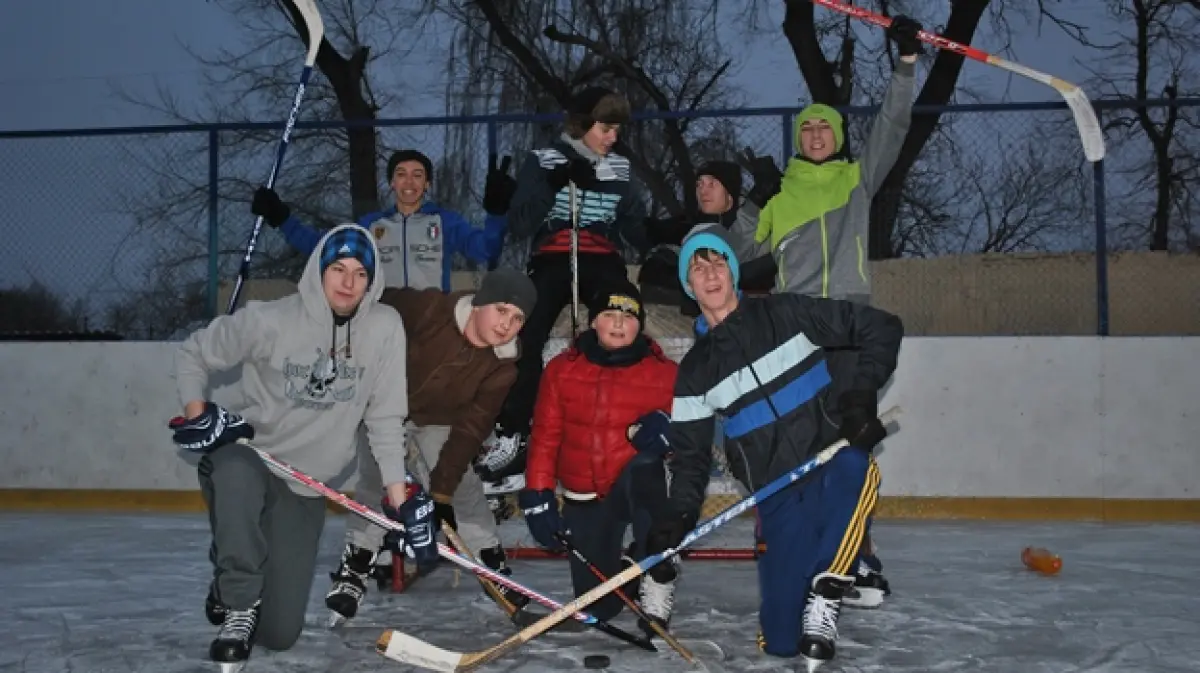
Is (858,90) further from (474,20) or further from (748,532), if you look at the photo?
(748,532)

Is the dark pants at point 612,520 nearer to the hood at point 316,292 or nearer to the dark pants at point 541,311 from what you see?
the dark pants at point 541,311

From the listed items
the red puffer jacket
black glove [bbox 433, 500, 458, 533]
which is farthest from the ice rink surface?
the red puffer jacket

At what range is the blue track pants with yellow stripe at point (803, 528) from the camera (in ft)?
10.4

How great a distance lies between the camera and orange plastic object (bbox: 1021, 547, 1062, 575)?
4.39 meters

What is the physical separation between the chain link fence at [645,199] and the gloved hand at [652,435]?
9.94ft

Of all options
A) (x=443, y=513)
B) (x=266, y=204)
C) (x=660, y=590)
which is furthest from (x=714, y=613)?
(x=266, y=204)

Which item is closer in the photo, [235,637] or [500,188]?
[235,637]

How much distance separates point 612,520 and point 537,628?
63 centimetres

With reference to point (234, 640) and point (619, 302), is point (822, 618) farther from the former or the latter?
point (234, 640)

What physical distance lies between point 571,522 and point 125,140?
3853 mm

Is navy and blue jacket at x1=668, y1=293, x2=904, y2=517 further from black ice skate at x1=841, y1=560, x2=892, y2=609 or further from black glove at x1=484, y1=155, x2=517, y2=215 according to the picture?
black glove at x1=484, y1=155, x2=517, y2=215

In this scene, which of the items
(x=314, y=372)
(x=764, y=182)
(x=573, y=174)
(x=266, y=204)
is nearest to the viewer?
(x=314, y=372)

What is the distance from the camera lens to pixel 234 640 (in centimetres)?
292

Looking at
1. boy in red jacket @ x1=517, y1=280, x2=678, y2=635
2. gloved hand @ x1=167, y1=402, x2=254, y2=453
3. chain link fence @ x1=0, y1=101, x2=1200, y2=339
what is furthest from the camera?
chain link fence @ x1=0, y1=101, x2=1200, y2=339
